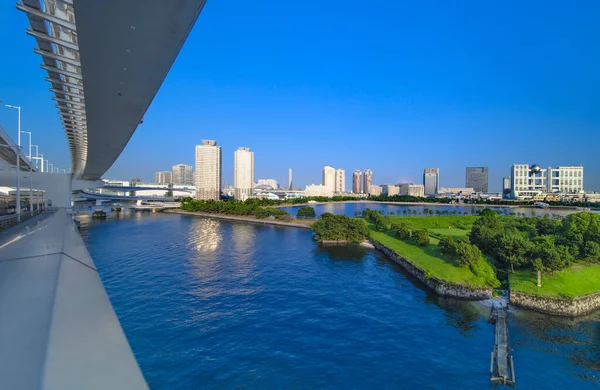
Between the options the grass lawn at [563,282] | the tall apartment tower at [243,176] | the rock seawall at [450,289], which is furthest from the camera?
the tall apartment tower at [243,176]

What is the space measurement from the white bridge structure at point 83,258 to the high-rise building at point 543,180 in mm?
83794

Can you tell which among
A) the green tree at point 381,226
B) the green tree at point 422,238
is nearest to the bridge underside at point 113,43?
the green tree at point 422,238

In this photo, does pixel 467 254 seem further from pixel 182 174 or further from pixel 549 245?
pixel 182 174

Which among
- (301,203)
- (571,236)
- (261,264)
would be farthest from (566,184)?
(261,264)

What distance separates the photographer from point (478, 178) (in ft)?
400

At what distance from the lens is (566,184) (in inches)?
2721

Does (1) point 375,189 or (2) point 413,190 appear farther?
(1) point 375,189

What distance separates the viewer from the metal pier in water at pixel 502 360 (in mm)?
7277

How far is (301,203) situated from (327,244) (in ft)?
166

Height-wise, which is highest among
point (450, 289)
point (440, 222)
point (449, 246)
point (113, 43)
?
point (113, 43)

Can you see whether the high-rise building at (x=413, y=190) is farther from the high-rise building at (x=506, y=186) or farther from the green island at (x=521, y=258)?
the green island at (x=521, y=258)

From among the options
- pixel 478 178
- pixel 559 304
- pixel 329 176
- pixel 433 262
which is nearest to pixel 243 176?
pixel 329 176

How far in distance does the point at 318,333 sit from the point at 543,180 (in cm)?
8472

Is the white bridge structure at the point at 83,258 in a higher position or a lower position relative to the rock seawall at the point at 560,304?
higher
